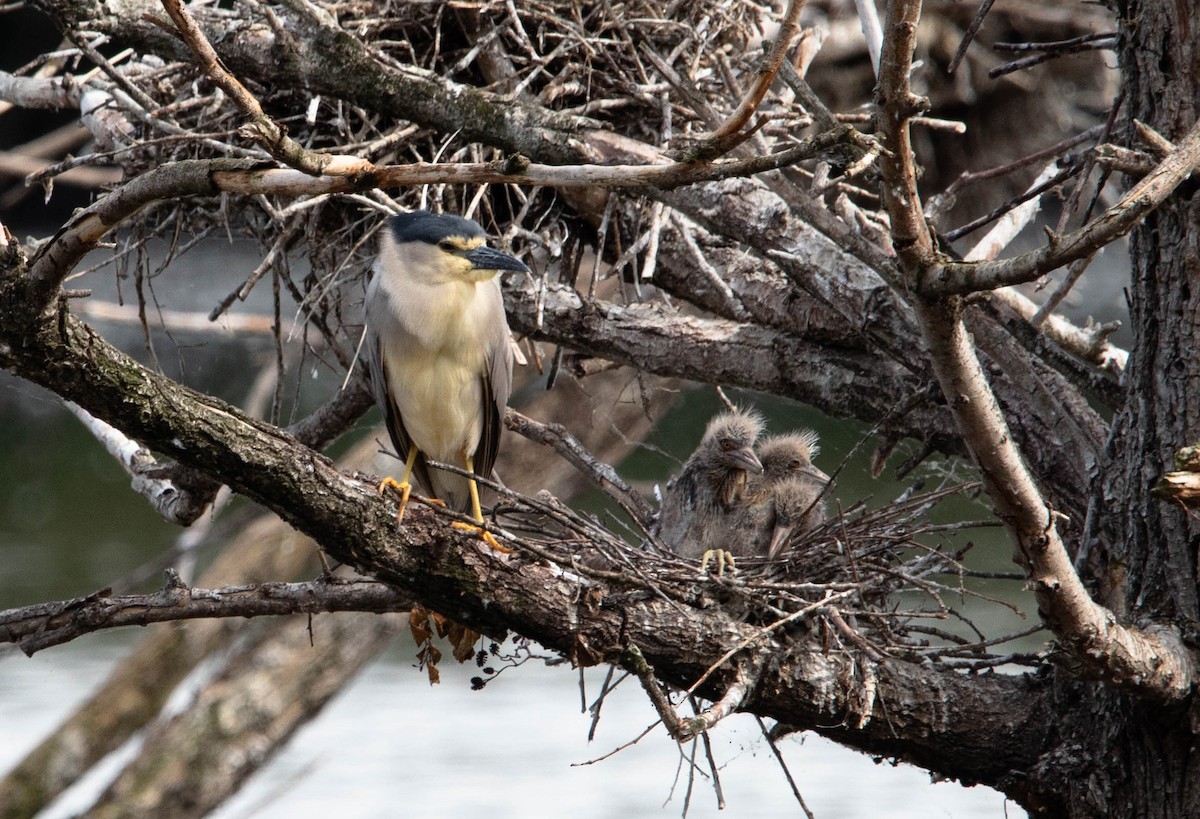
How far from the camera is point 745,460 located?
11.7 feet

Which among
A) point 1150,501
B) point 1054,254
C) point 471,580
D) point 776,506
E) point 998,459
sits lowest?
point 471,580

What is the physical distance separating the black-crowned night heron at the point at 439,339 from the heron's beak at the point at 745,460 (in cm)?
66

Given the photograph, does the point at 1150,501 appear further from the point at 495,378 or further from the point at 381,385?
the point at 381,385

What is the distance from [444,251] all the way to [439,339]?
210mm

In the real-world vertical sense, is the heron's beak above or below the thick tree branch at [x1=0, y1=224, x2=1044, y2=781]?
above

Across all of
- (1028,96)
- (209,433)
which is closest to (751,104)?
(209,433)

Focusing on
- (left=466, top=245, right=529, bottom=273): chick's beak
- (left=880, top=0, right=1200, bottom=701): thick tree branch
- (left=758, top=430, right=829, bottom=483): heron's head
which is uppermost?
(left=880, top=0, right=1200, bottom=701): thick tree branch

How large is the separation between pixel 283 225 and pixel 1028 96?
5103 millimetres

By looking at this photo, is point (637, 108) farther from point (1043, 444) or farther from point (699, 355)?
point (1043, 444)

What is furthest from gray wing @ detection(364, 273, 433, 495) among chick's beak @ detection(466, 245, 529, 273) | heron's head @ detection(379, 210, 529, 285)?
chick's beak @ detection(466, 245, 529, 273)

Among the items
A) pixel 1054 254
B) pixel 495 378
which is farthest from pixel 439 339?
pixel 1054 254

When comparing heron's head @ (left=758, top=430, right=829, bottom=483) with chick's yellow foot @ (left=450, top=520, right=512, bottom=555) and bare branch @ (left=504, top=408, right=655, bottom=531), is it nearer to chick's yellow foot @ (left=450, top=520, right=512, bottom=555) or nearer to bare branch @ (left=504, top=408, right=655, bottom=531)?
bare branch @ (left=504, top=408, right=655, bottom=531)

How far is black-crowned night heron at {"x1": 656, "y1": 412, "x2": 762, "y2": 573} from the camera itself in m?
3.53

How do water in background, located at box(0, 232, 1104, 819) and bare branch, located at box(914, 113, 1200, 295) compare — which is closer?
bare branch, located at box(914, 113, 1200, 295)
